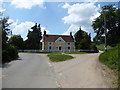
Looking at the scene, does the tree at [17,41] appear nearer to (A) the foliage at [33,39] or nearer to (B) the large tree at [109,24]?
(A) the foliage at [33,39]

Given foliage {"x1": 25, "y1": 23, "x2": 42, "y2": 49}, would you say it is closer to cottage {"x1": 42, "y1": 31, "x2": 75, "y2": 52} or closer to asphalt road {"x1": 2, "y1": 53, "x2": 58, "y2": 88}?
cottage {"x1": 42, "y1": 31, "x2": 75, "y2": 52}

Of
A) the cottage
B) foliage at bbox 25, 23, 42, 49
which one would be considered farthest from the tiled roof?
foliage at bbox 25, 23, 42, 49

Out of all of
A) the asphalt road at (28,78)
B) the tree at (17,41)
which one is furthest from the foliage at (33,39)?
the asphalt road at (28,78)

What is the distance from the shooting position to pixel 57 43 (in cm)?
8262

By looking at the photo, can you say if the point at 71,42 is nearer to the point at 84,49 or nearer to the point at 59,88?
the point at 84,49

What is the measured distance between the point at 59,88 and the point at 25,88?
1789 millimetres

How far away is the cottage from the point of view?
82.1m

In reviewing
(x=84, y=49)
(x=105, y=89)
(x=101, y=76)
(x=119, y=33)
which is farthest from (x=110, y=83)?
(x=84, y=49)

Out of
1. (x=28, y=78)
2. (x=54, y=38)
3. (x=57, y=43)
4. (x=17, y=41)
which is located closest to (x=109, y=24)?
(x=57, y=43)

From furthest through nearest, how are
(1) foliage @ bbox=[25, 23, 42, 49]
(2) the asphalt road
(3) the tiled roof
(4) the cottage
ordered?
(3) the tiled roof, (4) the cottage, (1) foliage @ bbox=[25, 23, 42, 49], (2) the asphalt road

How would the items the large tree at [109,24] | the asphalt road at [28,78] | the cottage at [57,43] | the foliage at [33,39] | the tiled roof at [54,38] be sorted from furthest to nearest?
the tiled roof at [54,38], the cottage at [57,43], the foliage at [33,39], the large tree at [109,24], the asphalt road at [28,78]

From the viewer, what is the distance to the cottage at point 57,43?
82.1 meters

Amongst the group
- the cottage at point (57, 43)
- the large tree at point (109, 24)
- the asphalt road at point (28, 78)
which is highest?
the large tree at point (109, 24)

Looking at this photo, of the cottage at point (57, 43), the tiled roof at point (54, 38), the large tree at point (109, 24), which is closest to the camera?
the large tree at point (109, 24)
